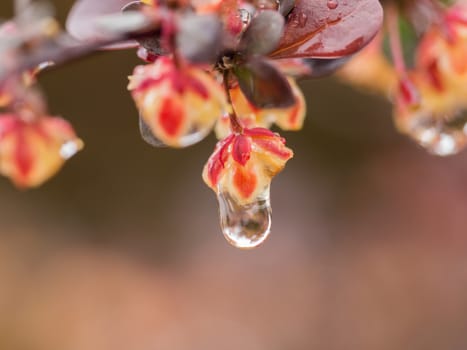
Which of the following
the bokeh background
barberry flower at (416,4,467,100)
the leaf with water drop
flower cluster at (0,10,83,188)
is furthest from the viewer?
the bokeh background

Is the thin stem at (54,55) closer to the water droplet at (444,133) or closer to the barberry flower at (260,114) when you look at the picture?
the barberry flower at (260,114)

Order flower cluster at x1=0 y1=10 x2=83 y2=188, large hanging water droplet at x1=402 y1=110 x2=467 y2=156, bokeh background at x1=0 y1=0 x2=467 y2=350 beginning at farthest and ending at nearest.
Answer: bokeh background at x1=0 y1=0 x2=467 y2=350 → large hanging water droplet at x1=402 y1=110 x2=467 y2=156 → flower cluster at x1=0 y1=10 x2=83 y2=188

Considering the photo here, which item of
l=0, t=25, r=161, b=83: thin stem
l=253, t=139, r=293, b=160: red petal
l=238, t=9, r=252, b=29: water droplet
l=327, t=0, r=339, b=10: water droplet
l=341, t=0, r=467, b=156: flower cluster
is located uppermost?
l=0, t=25, r=161, b=83: thin stem

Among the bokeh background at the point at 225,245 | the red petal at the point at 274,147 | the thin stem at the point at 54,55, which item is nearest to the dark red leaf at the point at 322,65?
the red petal at the point at 274,147

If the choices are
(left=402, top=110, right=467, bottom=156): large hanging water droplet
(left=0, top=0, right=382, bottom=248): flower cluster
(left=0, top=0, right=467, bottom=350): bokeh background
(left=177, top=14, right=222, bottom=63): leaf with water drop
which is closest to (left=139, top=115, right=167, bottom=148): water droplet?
(left=0, top=0, right=382, bottom=248): flower cluster

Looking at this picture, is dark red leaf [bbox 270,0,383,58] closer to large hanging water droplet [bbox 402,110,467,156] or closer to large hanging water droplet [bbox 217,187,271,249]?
large hanging water droplet [bbox 217,187,271,249]

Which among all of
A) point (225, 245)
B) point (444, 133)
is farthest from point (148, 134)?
point (225, 245)

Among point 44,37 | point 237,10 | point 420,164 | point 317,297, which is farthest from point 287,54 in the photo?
point 420,164
